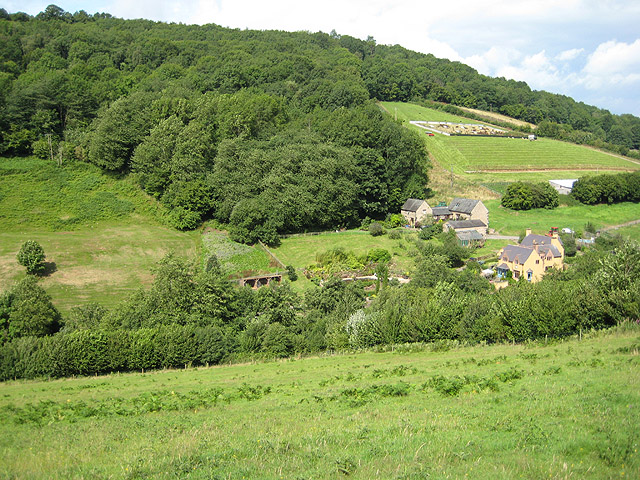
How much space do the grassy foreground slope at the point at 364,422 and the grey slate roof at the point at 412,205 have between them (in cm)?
4337

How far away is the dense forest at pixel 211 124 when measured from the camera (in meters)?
59.8

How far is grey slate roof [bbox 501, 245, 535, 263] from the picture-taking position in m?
47.5

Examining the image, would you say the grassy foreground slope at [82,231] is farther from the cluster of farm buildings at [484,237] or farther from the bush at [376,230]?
the cluster of farm buildings at [484,237]

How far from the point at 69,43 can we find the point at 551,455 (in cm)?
9923

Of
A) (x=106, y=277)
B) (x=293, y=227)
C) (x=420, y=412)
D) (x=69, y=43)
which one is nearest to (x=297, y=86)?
(x=293, y=227)

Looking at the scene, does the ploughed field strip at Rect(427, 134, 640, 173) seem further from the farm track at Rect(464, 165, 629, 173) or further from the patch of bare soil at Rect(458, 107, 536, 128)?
the patch of bare soil at Rect(458, 107, 536, 128)

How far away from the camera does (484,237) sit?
57.7m

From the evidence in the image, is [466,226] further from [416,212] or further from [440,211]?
[416,212]

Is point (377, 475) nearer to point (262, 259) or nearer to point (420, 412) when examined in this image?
point (420, 412)

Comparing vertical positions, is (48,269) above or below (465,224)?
below

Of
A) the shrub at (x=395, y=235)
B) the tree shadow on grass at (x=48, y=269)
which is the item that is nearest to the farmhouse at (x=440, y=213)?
the shrub at (x=395, y=235)

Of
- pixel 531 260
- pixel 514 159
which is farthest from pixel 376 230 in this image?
pixel 514 159

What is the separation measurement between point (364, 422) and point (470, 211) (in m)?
54.2

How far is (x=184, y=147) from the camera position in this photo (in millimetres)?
62562
